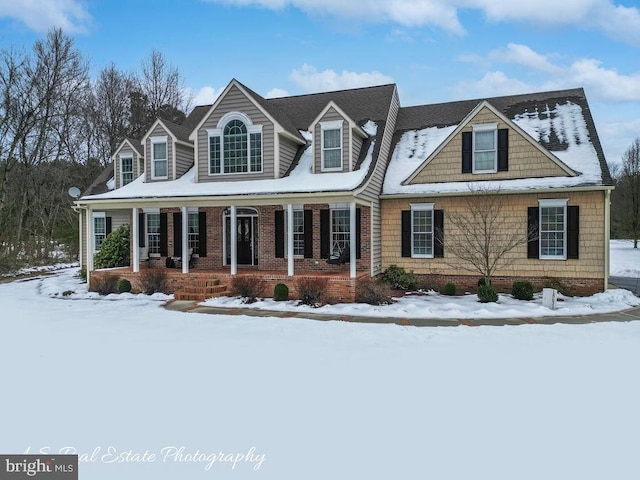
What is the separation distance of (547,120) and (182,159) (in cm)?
1458

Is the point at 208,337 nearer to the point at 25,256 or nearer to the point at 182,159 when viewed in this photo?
the point at 182,159

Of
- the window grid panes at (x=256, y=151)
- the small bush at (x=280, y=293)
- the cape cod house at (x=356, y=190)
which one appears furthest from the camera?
the window grid panes at (x=256, y=151)

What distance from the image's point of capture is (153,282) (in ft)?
49.3

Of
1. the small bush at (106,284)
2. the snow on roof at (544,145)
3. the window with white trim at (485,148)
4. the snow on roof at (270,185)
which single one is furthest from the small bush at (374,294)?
the small bush at (106,284)

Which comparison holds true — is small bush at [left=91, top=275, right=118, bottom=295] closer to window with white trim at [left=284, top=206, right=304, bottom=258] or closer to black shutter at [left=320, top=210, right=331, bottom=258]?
window with white trim at [left=284, top=206, right=304, bottom=258]

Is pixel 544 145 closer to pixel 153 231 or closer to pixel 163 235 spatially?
pixel 163 235

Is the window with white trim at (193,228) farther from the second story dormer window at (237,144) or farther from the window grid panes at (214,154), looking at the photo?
the second story dormer window at (237,144)

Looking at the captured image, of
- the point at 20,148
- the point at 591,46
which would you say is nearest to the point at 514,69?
the point at 591,46

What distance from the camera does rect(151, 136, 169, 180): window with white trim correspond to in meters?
17.6

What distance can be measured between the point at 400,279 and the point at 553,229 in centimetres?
526

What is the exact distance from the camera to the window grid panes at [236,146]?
16078 mm

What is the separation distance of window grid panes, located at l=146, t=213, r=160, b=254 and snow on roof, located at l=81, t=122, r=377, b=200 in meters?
1.42

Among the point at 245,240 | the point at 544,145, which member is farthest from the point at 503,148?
the point at 245,240

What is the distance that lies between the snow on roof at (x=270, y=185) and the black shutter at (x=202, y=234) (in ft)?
4.62
